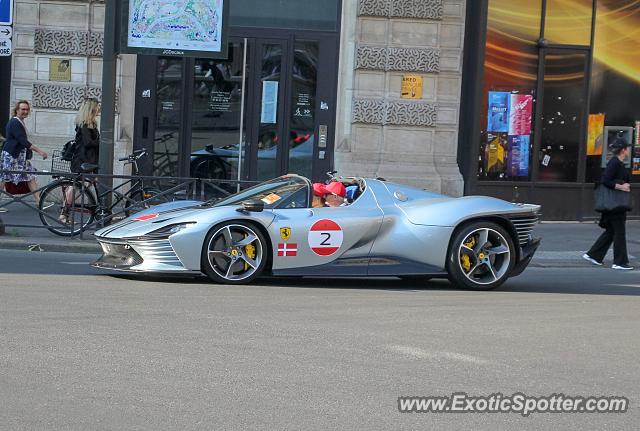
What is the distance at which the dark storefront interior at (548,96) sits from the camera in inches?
702

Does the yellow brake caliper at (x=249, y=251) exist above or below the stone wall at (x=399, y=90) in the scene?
below

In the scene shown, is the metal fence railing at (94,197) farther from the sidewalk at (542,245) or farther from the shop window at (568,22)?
the shop window at (568,22)

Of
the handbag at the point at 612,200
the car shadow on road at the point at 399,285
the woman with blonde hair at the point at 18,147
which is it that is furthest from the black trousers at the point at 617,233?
the woman with blonde hair at the point at 18,147

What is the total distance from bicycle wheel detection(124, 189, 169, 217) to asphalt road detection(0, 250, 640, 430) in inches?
108

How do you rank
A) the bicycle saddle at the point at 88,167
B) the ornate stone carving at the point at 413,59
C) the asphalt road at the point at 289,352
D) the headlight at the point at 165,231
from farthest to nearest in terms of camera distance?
1. the ornate stone carving at the point at 413,59
2. the bicycle saddle at the point at 88,167
3. the headlight at the point at 165,231
4. the asphalt road at the point at 289,352

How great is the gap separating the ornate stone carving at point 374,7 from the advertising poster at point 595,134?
13.1 ft

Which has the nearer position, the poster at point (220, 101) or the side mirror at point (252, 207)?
the side mirror at point (252, 207)

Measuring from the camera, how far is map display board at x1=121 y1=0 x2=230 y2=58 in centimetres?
1477

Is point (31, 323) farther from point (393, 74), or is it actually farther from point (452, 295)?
point (393, 74)

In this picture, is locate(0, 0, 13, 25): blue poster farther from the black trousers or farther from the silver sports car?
the black trousers

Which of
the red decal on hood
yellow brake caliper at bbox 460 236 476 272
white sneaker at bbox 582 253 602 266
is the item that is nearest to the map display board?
the red decal on hood

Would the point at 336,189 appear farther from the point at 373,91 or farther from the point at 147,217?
the point at 373,91

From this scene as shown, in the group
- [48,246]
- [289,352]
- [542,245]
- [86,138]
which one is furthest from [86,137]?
[289,352]

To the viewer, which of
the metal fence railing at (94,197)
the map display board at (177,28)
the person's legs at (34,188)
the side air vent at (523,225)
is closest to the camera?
the side air vent at (523,225)
